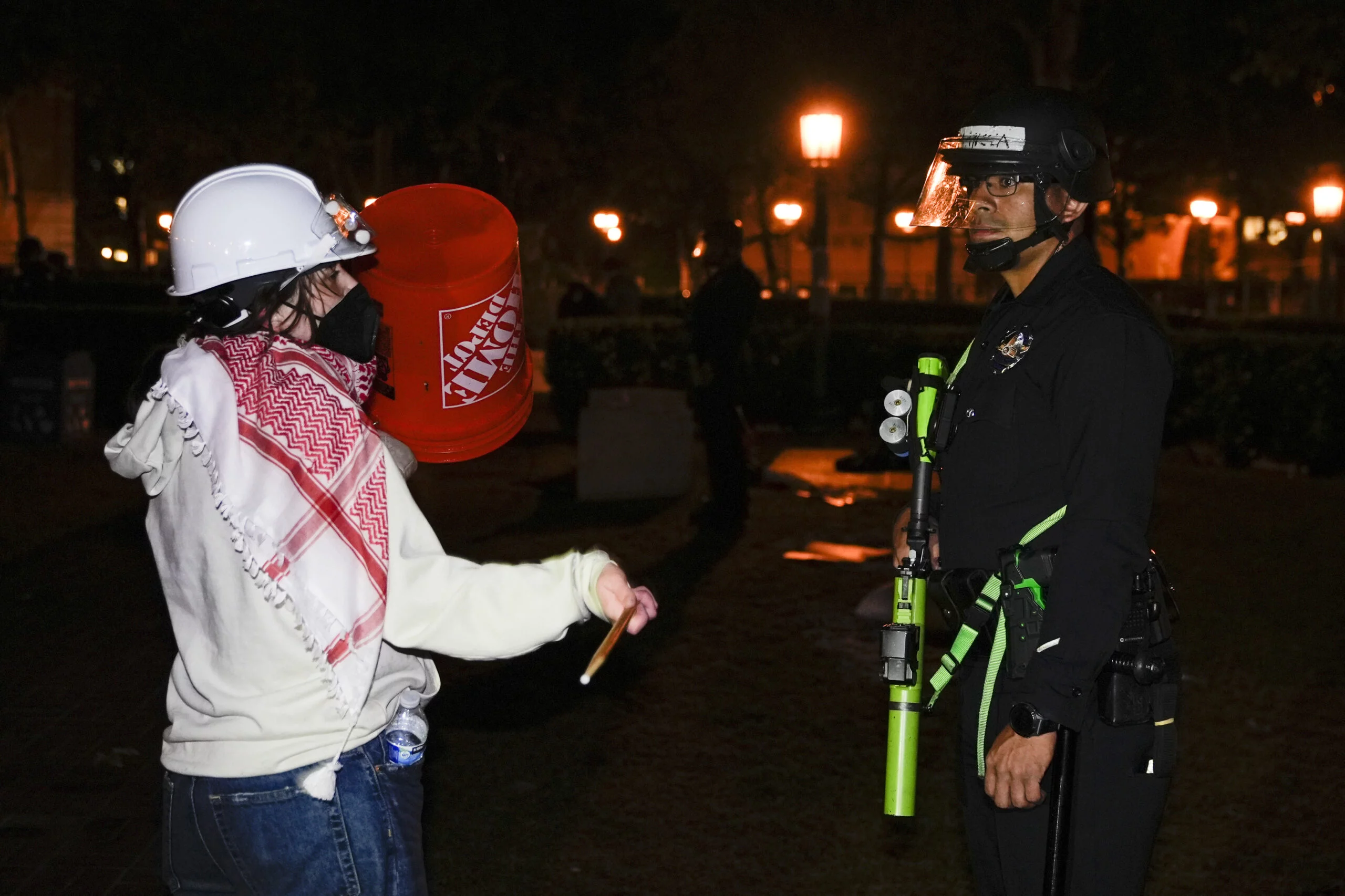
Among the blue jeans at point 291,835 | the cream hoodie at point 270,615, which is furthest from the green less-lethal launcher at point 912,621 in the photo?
the blue jeans at point 291,835

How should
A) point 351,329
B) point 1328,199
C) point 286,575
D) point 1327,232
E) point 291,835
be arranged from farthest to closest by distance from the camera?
point 1327,232, point 1328,199, point 351,329, point 291,835, point 286,575

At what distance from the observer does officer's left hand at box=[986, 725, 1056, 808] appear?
264 centimetres

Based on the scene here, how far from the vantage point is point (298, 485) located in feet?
7.55

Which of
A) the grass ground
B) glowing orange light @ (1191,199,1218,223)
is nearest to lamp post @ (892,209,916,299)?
glowing orange light @ (1191,199,1218,223)

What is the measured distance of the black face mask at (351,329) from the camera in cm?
249

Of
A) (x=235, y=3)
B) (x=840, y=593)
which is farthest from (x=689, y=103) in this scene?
Answer: (x=840, y=593)

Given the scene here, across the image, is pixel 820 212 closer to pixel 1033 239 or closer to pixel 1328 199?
pixel 1033 239

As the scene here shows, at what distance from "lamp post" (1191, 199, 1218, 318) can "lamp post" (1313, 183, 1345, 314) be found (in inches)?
105

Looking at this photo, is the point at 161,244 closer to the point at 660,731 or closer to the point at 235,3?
the point at 235,3

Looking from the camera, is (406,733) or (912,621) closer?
(406,733)

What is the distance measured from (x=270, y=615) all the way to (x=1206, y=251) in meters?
64.4

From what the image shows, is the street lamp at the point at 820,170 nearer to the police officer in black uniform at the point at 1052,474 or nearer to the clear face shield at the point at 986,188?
the clear face shield at the point at 986,188

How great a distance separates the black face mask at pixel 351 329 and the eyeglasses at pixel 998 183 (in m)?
1.30

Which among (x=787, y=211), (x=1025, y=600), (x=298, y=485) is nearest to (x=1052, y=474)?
(x=1025, y=600)
